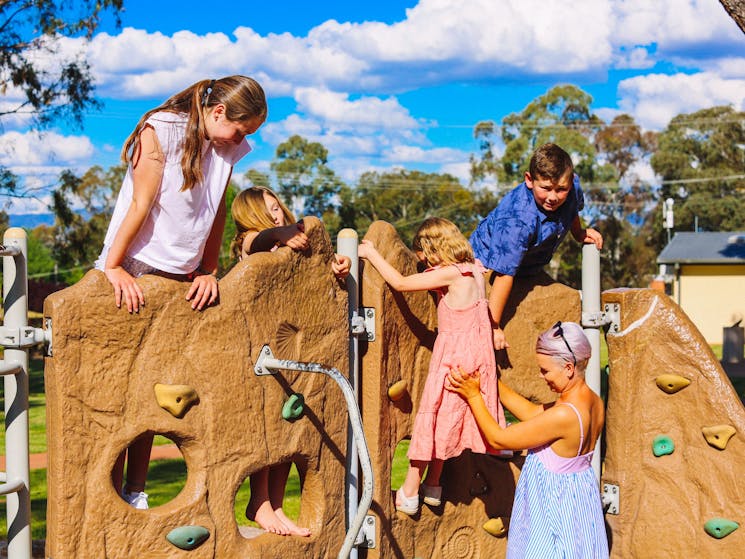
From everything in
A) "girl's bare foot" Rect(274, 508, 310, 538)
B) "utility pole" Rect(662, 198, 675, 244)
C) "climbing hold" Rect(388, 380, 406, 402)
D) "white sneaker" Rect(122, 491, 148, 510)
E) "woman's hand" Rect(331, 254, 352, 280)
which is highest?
"utility pole" Rect(662, 198, 675, 244)

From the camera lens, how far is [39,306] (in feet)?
77.4

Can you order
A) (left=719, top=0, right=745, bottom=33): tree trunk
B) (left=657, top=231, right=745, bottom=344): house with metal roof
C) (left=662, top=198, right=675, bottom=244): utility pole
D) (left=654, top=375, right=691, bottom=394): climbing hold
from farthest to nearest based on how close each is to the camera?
1. (left=662, top=198, right=675, bottom=244): utility pole
2. (left=657, top=231, right=745, bottom=344): house with metal roof
3. (left=719, top=0, right=745, bottom=33): tree trunk
4. (left=654, top=375, right=691, bottom=394): climbing hold

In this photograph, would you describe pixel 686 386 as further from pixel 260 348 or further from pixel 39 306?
pixel 39 306

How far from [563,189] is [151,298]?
1.90 meters

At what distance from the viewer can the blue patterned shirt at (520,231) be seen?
4.16 m

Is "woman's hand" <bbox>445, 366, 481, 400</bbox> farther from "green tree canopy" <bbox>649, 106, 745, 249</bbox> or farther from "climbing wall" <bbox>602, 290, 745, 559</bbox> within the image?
"green tree canopy" <bbox>649, 106, 745, 249</bbox>

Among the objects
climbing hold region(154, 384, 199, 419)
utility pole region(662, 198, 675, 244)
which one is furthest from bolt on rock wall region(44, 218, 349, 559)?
utility pole region(662, 198, 675, 244)

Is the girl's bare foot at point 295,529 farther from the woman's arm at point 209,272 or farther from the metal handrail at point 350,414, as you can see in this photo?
the woman's arm at point 209,272

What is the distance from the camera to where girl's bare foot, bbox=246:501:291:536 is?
Answer: 3.65 metres

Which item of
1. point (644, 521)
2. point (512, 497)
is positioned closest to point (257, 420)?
point (512, 497)

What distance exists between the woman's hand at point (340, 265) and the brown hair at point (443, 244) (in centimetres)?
37

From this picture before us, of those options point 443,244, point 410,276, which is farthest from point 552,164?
point 410,276

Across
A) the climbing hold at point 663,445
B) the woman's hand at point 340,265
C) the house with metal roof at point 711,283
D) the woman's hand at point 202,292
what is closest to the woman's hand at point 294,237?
the woman's hand at point 340,265

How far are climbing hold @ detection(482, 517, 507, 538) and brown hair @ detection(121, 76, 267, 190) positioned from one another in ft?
7.03
